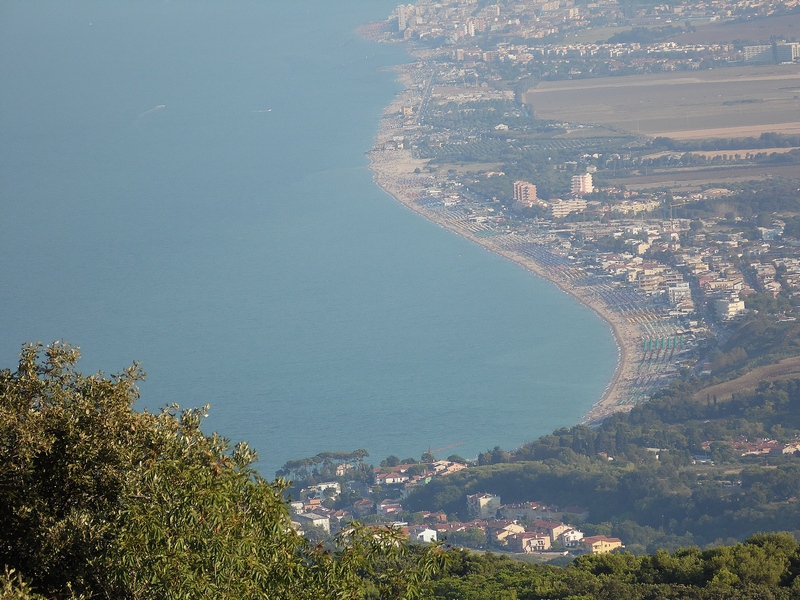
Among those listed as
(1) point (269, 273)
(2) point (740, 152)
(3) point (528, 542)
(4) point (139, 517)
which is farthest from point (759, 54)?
(4) point (139, 517)

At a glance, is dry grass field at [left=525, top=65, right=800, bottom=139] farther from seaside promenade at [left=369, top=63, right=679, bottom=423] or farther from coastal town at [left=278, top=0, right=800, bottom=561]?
seaside promenade at [left=369, top=63, right=679, bottom=423]

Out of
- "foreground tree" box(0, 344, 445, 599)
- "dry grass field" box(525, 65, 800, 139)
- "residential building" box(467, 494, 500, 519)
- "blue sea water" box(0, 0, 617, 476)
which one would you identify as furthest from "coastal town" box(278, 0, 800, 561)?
"blue sea water" box(0, 0, 617, 476)

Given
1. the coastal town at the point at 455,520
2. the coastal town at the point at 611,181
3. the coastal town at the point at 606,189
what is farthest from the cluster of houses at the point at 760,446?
the coastal town at the point at 455,520

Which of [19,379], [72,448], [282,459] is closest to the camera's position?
[72,448]

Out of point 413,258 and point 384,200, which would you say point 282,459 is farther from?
point 384,200

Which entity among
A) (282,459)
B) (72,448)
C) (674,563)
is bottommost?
(282,459)

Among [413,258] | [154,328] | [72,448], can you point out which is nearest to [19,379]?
[72,448]
